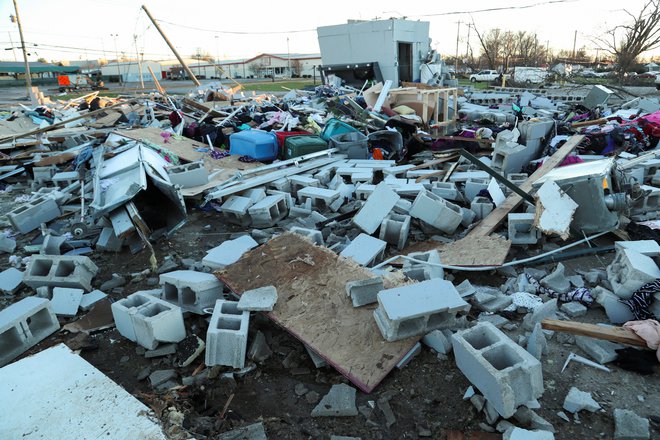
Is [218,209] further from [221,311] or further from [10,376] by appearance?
[10,376]

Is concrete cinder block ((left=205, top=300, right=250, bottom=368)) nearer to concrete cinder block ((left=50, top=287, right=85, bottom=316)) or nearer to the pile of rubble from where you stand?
the pile of rubble

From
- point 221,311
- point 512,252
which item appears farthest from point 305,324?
point 512,252

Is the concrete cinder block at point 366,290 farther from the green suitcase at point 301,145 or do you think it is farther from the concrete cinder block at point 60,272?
the green suitcase at point 301,145

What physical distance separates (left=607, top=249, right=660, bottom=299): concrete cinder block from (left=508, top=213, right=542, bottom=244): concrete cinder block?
948 mm

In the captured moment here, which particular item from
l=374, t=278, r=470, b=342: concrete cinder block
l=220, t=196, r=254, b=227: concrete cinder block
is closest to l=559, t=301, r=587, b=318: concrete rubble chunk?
l=374, t=278, r=470, b=342: concrete cinder block

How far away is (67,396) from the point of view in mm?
2381

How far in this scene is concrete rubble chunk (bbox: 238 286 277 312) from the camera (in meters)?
3.26

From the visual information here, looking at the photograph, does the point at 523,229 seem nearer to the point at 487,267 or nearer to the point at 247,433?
the point at 487,267

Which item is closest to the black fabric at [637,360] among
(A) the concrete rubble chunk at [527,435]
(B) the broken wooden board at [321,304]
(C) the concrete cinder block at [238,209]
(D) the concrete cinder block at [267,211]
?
(A) the concrete rubble chunk at [527,435]

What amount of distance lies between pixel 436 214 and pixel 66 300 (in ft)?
13.3

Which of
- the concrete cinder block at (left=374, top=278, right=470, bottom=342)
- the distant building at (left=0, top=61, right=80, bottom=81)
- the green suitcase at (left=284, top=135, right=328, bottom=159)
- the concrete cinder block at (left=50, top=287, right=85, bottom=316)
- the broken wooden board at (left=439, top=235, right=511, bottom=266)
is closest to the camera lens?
the concrete cinder block at (left=374, top=278, right=470, bottom=342)

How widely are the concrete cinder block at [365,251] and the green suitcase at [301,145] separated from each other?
3891 millimetres

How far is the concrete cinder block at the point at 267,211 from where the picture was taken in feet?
18.3

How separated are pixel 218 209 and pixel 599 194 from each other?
4992 millimetres
